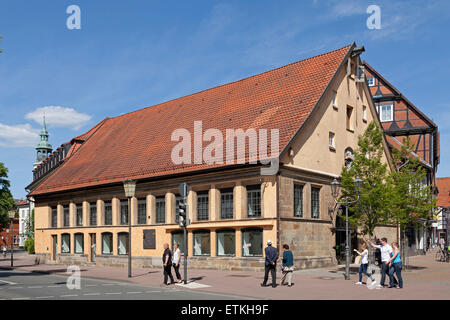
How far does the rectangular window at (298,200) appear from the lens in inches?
1073

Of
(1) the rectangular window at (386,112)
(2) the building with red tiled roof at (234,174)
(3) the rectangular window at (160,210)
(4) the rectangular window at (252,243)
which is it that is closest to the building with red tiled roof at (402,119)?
(1) the rectangular window at (386,112)

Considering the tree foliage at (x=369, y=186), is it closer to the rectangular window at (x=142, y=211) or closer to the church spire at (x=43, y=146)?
the rectangular window at (x=142, y=211)

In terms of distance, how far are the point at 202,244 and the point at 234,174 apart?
4.81 metres

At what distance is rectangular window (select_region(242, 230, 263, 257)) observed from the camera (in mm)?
26219

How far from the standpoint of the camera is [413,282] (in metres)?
20.6

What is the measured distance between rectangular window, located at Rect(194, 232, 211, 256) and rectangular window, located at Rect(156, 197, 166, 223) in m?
3.04

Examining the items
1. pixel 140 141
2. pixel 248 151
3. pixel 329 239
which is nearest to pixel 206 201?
pixel 248 151

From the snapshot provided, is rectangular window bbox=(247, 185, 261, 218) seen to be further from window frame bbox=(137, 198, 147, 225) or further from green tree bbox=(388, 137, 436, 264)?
window frame bbox=(137, 198, 147, 225)

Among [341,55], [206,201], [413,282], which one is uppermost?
[341,55]

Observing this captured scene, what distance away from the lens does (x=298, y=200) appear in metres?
27.6
